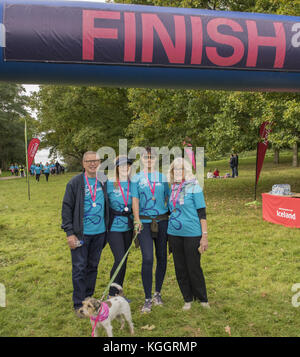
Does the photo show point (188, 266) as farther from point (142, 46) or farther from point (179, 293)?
point (142, 46)

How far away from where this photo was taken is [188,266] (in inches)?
162

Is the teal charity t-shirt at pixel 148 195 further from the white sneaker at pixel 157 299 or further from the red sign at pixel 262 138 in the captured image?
the red sign at pixel 262 138

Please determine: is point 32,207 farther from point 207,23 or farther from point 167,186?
point 207,23

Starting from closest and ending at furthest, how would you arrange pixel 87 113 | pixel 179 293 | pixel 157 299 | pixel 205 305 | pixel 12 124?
pixel 205 305 < pixel 157 299 < pixel 179 293 < pixel 87 113 < pixel 12 124

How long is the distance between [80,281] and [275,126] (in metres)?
8.19

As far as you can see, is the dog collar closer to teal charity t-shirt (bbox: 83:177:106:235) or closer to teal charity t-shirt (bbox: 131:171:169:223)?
teal charity t-shirt (bbox: 83:177:106:235)

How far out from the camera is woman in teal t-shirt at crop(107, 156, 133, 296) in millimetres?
4055

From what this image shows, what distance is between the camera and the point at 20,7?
3.54 m

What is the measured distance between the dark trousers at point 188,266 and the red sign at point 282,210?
471cm

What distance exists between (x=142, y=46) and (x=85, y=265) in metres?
2.67

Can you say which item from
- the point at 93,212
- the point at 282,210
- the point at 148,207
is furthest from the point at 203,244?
the point at 282,210

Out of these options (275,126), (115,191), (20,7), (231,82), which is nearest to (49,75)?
(20,7)

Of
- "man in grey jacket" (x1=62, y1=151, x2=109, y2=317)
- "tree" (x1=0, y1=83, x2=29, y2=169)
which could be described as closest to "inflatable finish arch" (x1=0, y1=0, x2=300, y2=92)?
"man in grey jacket" (x1=62, y1=151, x2=109, y2=317)
